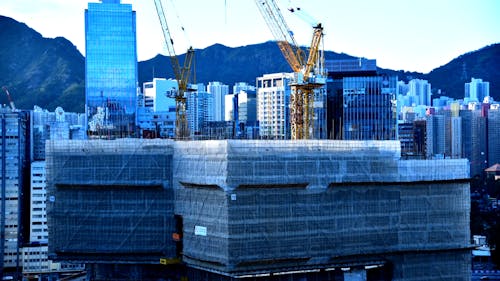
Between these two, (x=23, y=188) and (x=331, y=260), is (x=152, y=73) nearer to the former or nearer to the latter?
(x=23, y=188)

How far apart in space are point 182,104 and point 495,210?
2505cm

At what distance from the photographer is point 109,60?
73375 millimetres

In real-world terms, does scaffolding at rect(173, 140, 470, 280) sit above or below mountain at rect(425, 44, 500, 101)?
below

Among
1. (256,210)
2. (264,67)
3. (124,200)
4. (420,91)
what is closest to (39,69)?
(264,67)

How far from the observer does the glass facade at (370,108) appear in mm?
48125

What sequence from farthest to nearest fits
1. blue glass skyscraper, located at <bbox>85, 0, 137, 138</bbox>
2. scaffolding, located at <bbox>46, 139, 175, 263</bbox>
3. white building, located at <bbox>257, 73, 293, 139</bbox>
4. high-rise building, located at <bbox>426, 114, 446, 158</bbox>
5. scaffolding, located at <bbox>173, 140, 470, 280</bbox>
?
high-rise building, located at <bbox>426, 114, 446, 158</bbox> < blue glass skyscraper, located at <bbox>85, 0, 137, 138</bbox> < white building, located at <bbox>257, 73, 293, 139</bbox> < scaffolding, located at <bbox>46, 139, 175, 263</bbox> < scaffolding, located at <bbox>173, 140, 470, 280</bbox>

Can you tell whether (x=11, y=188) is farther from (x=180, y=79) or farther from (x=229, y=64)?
(x=229, y=64)

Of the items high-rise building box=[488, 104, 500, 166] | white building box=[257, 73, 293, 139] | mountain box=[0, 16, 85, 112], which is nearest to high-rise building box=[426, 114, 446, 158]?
high-rise building box=[488, 104, 500, 166]

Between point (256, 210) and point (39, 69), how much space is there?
7882cm

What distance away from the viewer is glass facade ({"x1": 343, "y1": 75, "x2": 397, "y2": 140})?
4812 cm

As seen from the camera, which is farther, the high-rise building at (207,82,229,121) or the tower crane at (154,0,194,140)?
the high-rise building at (207,82,229,121)

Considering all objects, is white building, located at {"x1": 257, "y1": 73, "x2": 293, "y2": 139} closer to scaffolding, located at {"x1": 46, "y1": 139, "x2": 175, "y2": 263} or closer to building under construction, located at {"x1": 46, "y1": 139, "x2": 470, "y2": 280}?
building under construction, located at {"x1": 46, "y1": 139, "x2": 470, "y2": 280}

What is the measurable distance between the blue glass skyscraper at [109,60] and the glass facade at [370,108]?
28.3 m

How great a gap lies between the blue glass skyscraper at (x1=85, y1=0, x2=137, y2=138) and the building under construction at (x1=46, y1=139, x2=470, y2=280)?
4624 cm
